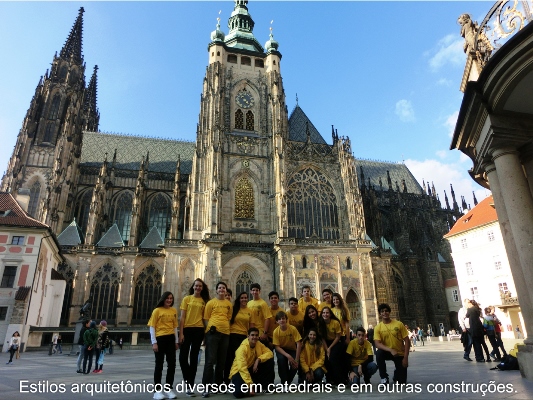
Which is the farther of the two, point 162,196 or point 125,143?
point 125,143

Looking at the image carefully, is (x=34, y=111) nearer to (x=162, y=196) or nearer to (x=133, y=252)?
(x=162, y=196)

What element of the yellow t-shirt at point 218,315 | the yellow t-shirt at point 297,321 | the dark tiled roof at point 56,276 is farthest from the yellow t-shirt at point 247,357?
the dark tiled roof at point 56,276

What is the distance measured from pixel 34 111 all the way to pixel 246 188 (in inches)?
1153

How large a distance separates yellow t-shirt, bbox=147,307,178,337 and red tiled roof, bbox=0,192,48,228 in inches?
815

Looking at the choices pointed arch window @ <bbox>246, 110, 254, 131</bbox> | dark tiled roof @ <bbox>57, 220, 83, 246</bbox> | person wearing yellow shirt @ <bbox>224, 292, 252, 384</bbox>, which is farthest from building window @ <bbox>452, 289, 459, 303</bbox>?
person wearing yellow shirt @ <bbox>224, 292, 252, 384</bbox>

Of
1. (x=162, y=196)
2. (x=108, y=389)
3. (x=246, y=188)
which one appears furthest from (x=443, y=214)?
(x=108, y=389)

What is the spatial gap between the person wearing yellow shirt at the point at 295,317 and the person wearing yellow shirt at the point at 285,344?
60cm

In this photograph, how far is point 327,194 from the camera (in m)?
34.6

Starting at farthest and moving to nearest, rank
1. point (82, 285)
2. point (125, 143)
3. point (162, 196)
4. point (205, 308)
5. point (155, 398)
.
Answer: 1. point (125, 143)
2. point (162, 196)
3. point (82, 285)
4. point (205, 308)
5. point (155, 398)

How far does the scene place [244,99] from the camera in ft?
122

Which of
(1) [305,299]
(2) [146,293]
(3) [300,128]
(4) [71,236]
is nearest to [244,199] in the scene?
(2) [146,293]

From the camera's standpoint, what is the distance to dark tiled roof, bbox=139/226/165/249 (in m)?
34.4

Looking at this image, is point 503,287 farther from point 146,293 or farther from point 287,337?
point 146,293

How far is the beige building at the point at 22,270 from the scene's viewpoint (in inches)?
836
